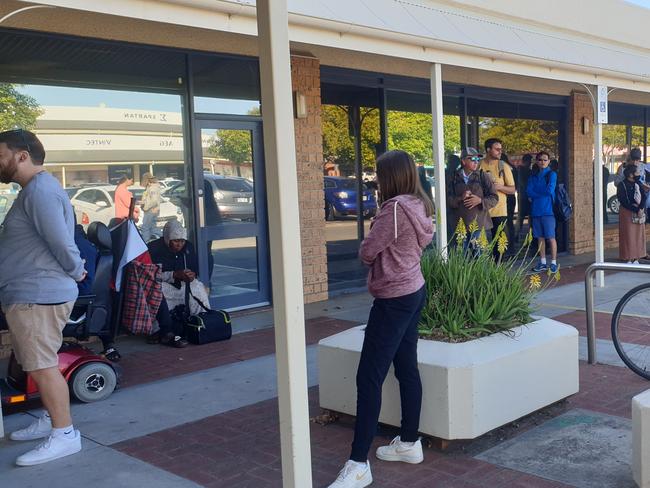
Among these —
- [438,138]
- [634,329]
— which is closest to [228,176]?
[438,138]

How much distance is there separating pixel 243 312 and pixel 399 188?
203 inches

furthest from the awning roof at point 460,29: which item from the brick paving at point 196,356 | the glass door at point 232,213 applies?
the brick paving at point 196,356

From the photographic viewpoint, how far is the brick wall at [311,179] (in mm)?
9273

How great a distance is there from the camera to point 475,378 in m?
4.36

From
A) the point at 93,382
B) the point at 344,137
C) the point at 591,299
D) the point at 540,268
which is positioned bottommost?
the point at 93,382

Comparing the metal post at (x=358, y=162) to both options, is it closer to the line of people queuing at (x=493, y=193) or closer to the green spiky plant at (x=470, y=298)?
the line of people queuing at (x=493, y=193)

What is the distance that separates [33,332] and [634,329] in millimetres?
4811

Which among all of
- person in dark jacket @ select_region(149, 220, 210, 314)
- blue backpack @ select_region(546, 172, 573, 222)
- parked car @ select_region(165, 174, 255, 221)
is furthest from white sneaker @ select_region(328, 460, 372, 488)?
blue backpack @ select_region(546, 172, 573, 222)

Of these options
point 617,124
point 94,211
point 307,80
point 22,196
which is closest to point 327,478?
point 22,196

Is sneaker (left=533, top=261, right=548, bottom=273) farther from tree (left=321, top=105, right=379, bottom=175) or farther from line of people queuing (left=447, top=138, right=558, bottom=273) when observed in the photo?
tree (left=321, top=105, right=379, bottom=175)

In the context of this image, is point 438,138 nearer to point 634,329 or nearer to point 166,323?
point 634,329

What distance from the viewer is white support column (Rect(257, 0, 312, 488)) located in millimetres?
3160

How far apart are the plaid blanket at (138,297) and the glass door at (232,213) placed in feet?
5.05

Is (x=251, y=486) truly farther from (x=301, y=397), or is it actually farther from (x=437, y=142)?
(x=437, y=142)
